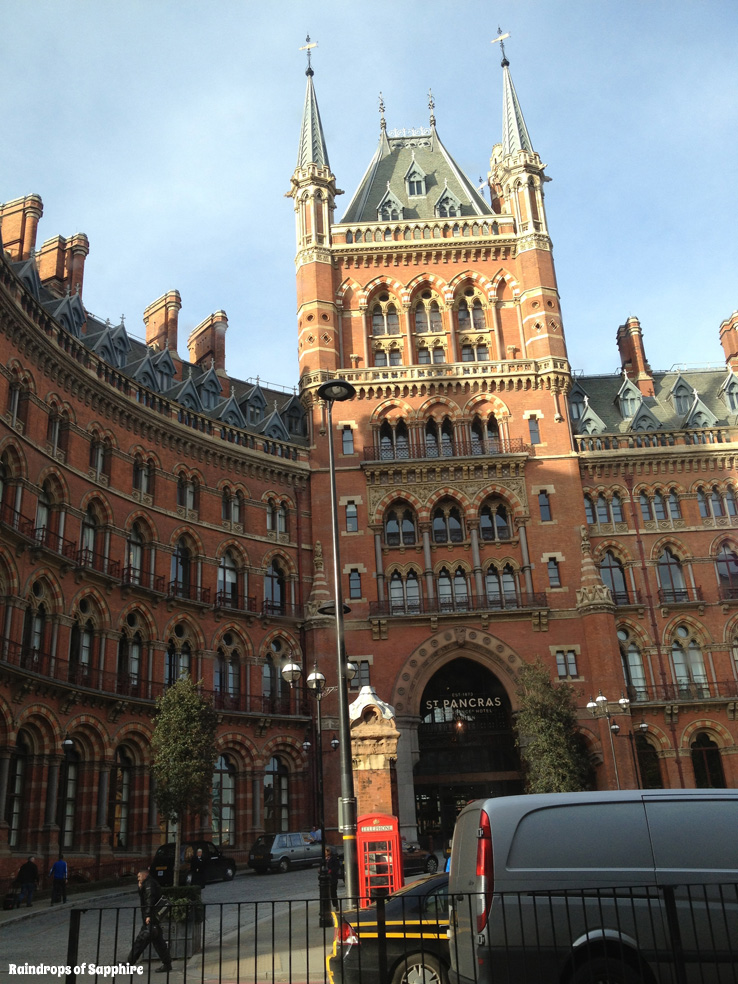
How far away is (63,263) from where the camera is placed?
4344 centimetres

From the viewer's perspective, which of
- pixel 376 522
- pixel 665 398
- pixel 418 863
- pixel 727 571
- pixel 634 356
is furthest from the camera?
pixel 634 356

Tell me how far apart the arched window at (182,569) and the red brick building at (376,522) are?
14 cm

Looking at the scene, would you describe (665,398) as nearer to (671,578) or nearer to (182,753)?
(671,578)

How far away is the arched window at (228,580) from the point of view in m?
42.5

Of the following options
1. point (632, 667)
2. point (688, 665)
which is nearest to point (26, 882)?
point (632, 667)

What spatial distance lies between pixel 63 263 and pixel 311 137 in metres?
→ 18.3

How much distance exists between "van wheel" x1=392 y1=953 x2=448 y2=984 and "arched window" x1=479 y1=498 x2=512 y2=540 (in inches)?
1341

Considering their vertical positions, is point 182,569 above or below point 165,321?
below

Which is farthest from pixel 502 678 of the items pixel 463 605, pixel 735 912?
pixel 735 912

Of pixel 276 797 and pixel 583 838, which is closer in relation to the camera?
pixel 583 838

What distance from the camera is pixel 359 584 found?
44688 millimetres

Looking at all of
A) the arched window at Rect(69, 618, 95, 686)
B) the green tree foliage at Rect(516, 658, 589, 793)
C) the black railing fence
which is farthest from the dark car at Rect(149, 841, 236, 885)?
the black railing fence

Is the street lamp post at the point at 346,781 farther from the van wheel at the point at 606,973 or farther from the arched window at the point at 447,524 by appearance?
the arched window at the point at 447,524

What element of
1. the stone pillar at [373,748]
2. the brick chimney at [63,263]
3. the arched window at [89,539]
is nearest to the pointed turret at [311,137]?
the brick chimney at [63,263]
